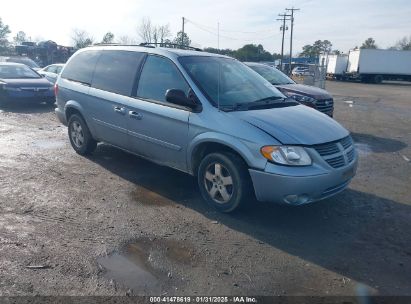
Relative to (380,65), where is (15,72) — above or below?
above

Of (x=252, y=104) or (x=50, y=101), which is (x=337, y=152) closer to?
(x=252, y=104)

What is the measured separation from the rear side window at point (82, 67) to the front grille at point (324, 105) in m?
5.44

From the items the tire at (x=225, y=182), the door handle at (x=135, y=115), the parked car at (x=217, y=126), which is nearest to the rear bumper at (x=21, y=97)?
the parked car at (x=217, y=126)

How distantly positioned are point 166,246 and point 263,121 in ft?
5.79

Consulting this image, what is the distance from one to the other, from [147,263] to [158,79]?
8.73 ft

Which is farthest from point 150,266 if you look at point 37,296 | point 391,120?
point 391,120

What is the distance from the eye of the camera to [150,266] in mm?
3482

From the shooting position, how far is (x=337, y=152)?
172 inches

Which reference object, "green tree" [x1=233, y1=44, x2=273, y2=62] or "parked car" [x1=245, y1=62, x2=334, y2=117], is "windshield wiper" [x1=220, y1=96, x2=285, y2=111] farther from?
"green tree" [x1=233, y1=44, x2=273, y2=62]

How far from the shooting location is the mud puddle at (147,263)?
322 centimetres

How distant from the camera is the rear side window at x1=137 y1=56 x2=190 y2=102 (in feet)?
16.3

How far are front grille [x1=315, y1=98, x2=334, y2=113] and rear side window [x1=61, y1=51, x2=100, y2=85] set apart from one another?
17.8ft

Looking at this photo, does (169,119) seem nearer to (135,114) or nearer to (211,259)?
(135,114)

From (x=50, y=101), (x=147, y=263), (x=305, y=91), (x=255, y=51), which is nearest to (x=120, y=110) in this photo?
(x=147, y=263)
